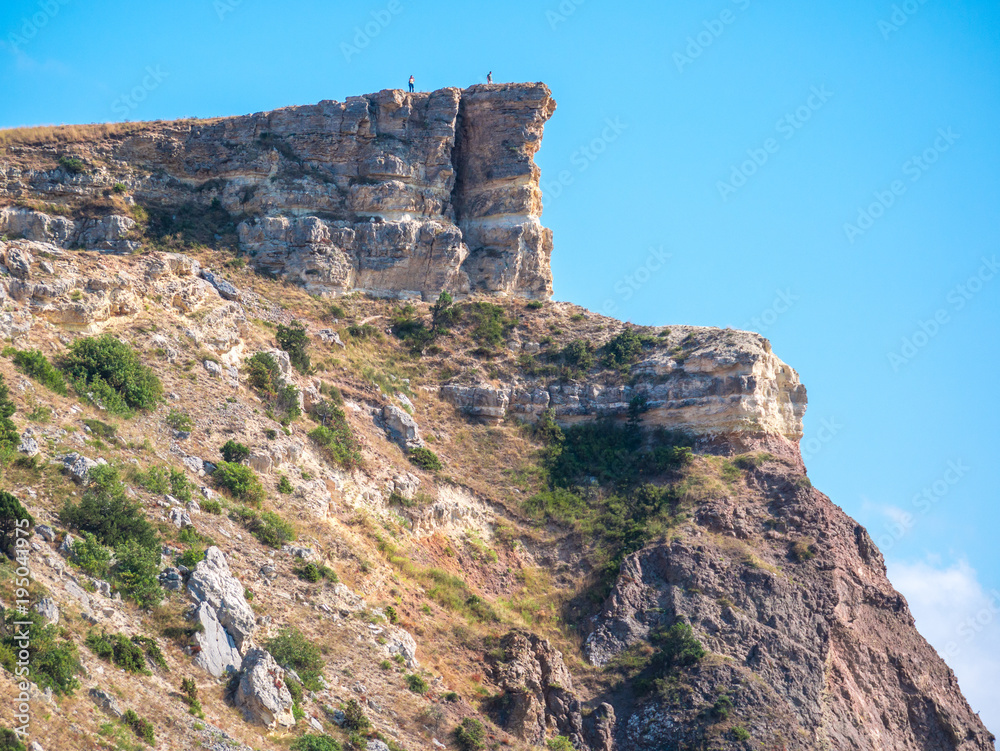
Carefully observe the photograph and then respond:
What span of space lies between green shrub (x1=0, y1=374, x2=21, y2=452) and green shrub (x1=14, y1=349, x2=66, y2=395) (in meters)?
2.43

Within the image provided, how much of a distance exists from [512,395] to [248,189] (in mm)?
15957

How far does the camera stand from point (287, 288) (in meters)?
47.0

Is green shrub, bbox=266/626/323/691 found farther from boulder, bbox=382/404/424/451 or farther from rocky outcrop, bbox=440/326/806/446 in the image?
rocky outcrop, bbox=440/326/806/446

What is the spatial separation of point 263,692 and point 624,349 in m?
26.2

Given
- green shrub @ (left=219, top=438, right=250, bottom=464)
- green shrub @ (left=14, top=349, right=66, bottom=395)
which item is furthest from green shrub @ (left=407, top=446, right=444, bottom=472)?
green shrub @ (left=14, top=349, right=66, bottom=395)

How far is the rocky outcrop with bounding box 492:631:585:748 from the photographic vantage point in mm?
31375

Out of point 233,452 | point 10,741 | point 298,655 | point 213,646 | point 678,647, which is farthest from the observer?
point 678,647

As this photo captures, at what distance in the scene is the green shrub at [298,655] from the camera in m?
27.1

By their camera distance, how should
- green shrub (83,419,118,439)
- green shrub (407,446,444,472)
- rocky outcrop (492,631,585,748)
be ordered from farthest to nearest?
1. green shrub (407,446,444,472)
2. rocky outcrop (492,631,585,748)
3. green shrub (83,419,118,439)

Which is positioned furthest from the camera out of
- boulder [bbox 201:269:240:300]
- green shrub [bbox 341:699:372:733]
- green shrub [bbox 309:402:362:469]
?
boulder [bbox 201:269:240:300]

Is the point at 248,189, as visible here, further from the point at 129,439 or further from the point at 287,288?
the point at 129,439

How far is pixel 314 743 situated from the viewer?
25.3 meters

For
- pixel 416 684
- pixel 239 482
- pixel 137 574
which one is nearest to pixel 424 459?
pixel 239 482

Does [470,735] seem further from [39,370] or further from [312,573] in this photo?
[39,370]
